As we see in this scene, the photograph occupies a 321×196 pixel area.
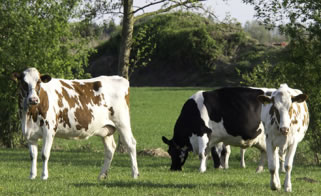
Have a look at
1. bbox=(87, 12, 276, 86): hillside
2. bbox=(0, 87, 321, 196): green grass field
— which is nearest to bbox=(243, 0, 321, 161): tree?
bbox=(0, 87, 321, 196): green grass field

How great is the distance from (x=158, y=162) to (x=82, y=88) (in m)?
5.26

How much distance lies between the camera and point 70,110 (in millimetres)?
12211

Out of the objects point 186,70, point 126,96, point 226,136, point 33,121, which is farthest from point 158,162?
point 186,70

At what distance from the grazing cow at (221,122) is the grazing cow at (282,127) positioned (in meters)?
4.45

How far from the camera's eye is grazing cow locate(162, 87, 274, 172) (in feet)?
50.5

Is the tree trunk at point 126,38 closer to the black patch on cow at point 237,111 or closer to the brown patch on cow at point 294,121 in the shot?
the black patch on cow at point 237,111

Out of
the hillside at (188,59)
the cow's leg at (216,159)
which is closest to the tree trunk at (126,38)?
the cow's leg at (216,159)

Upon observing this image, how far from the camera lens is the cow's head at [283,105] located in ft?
32.7

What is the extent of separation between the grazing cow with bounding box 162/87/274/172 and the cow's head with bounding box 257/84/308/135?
Result: 4938mm

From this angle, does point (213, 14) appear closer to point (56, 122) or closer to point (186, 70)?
point (56, 122)

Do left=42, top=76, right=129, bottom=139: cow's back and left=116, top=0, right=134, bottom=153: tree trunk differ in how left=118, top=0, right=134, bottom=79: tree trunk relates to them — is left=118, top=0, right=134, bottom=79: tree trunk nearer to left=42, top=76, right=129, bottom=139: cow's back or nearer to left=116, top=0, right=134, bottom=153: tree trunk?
left=116, top=0, right=134, bottom=153: tree trunk

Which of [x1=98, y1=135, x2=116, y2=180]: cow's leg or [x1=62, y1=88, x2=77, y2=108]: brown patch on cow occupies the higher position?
[x1=62, y1=88, x2=77, y2=108]: brown patch on cow

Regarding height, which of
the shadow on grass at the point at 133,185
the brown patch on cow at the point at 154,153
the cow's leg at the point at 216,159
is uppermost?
the shadow on grass at the point at 133,185

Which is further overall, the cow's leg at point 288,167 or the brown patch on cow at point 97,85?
the brown patch on cow at point 97,85
